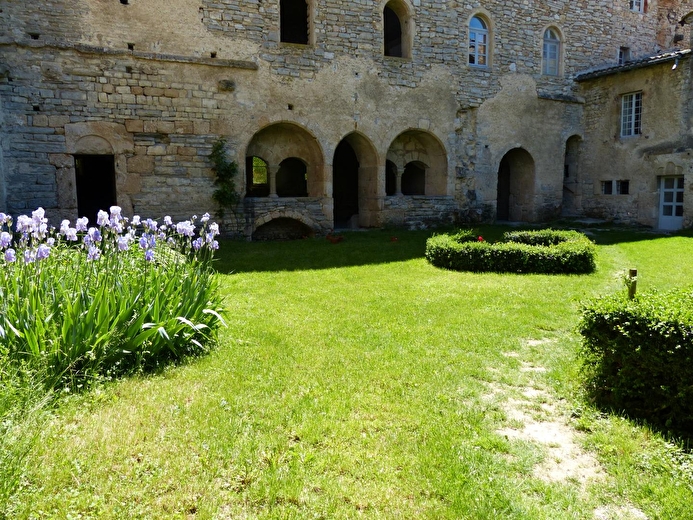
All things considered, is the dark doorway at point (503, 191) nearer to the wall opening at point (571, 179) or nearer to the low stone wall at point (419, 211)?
the wall opening at point (571, 179)

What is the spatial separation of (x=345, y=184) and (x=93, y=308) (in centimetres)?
1626

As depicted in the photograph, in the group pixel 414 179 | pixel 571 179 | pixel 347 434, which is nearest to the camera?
pixel 347 434

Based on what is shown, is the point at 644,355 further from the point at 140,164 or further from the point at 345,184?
the point at 345,184

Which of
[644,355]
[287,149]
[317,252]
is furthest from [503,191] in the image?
[644,355]

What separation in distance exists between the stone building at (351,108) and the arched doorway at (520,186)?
0.09 metres

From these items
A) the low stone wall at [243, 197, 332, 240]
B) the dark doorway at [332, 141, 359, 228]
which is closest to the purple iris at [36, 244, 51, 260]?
the low stone wall at [243, 197, 332, 240]

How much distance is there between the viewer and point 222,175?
13.4 m

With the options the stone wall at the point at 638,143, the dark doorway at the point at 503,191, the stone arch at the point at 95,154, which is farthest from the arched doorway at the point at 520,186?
the stone arch at the point at 95,154

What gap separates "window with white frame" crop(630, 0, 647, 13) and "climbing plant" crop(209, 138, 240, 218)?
Answer: 16.6 metres

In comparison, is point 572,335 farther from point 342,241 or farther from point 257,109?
point 257,109

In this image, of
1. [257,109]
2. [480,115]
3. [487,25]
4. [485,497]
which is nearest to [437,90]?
[480,115]

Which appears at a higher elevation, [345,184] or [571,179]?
[571,179]

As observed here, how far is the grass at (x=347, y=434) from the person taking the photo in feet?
9.68

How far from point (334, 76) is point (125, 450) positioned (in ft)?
42.7
